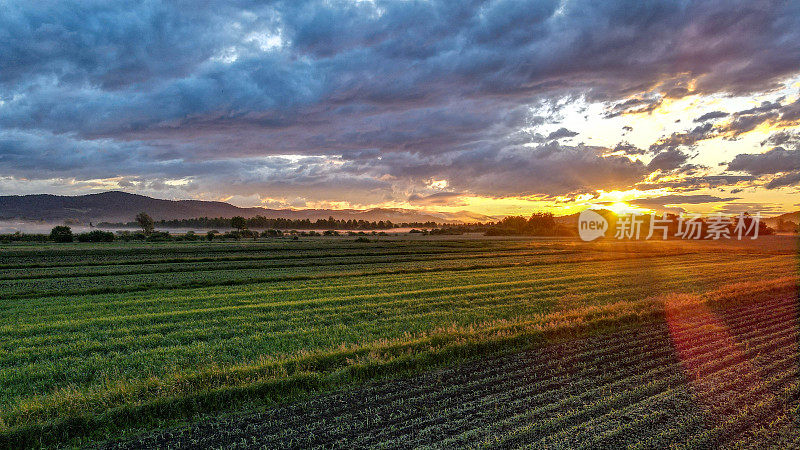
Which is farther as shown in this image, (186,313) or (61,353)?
(186,313)

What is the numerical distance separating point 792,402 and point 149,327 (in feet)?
57.5

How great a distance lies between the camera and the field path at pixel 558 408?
6473mm

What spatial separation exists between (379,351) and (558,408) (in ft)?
14.2

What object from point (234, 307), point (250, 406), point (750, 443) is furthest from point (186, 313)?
point (750, 443)

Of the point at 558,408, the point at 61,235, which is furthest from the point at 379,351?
the point at 61,235

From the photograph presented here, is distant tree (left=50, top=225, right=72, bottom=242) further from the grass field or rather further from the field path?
the field path

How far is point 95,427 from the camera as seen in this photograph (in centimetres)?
703

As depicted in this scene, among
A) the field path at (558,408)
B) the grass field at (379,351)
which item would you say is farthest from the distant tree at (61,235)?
the field path at (558,408)

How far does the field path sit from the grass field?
0.19 feet

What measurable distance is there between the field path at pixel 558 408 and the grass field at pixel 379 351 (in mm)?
57

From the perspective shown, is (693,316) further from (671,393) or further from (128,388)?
(128,388)
